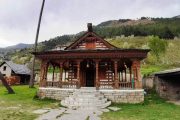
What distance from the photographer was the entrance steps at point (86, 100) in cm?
2147

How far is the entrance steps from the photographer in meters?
21.5

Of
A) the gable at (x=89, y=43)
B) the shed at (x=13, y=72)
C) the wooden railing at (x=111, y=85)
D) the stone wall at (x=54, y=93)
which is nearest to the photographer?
the stone wall at (x=54, y=93)

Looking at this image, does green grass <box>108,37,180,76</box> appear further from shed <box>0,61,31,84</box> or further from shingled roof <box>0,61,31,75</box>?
shed <box>0,61,31,84</box>

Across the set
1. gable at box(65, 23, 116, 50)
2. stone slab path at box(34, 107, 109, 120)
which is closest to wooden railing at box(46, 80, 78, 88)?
gable at box(65, 23, 116, 50)

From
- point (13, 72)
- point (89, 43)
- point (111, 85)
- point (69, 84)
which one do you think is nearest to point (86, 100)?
point (69, 84)

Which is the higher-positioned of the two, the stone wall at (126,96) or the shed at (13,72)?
the shed at (13,72)

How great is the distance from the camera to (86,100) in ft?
72.5

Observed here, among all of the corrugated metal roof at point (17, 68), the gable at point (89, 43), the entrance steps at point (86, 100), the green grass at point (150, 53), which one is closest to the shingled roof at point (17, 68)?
the corrugated metal roof at point (17, 68)

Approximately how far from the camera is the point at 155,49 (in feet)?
217

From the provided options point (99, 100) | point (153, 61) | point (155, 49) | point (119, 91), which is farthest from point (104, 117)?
point (153, 61)

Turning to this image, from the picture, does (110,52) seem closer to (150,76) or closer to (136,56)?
(136,56)

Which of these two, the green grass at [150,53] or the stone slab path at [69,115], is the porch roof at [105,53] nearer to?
the stone slab path at [69,115]

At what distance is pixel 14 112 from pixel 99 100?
22.7ft

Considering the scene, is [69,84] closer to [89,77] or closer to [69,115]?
[89,77]
